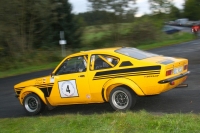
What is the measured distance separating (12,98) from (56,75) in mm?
3757

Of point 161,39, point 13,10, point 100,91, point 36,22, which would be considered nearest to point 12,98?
point 100,91

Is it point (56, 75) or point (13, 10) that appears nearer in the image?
point (56, 75)

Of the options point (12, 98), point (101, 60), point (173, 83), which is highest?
point (101, 60)

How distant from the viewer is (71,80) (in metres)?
8.19

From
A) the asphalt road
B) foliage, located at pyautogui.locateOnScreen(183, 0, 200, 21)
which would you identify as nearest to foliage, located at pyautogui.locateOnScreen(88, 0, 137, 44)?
the asphalt road

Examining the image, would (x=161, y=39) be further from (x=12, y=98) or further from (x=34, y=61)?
(x=12, y=98)

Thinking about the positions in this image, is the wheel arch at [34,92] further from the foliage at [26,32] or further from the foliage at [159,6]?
the foliage at [159,6]

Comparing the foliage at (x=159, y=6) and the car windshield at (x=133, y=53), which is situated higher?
the foliage at (x=159, y=6)

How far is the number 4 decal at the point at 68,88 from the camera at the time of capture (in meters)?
8.17

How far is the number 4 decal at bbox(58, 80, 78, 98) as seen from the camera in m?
8.17

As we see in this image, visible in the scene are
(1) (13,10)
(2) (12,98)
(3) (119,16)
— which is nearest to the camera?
(2) (12,98)

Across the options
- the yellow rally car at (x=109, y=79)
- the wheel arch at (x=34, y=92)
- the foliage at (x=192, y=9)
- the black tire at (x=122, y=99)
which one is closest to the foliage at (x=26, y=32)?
the wheel arch at (x=34, y=92)

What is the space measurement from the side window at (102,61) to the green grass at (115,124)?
1468 millimetres

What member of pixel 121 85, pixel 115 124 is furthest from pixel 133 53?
pixel 115 124
